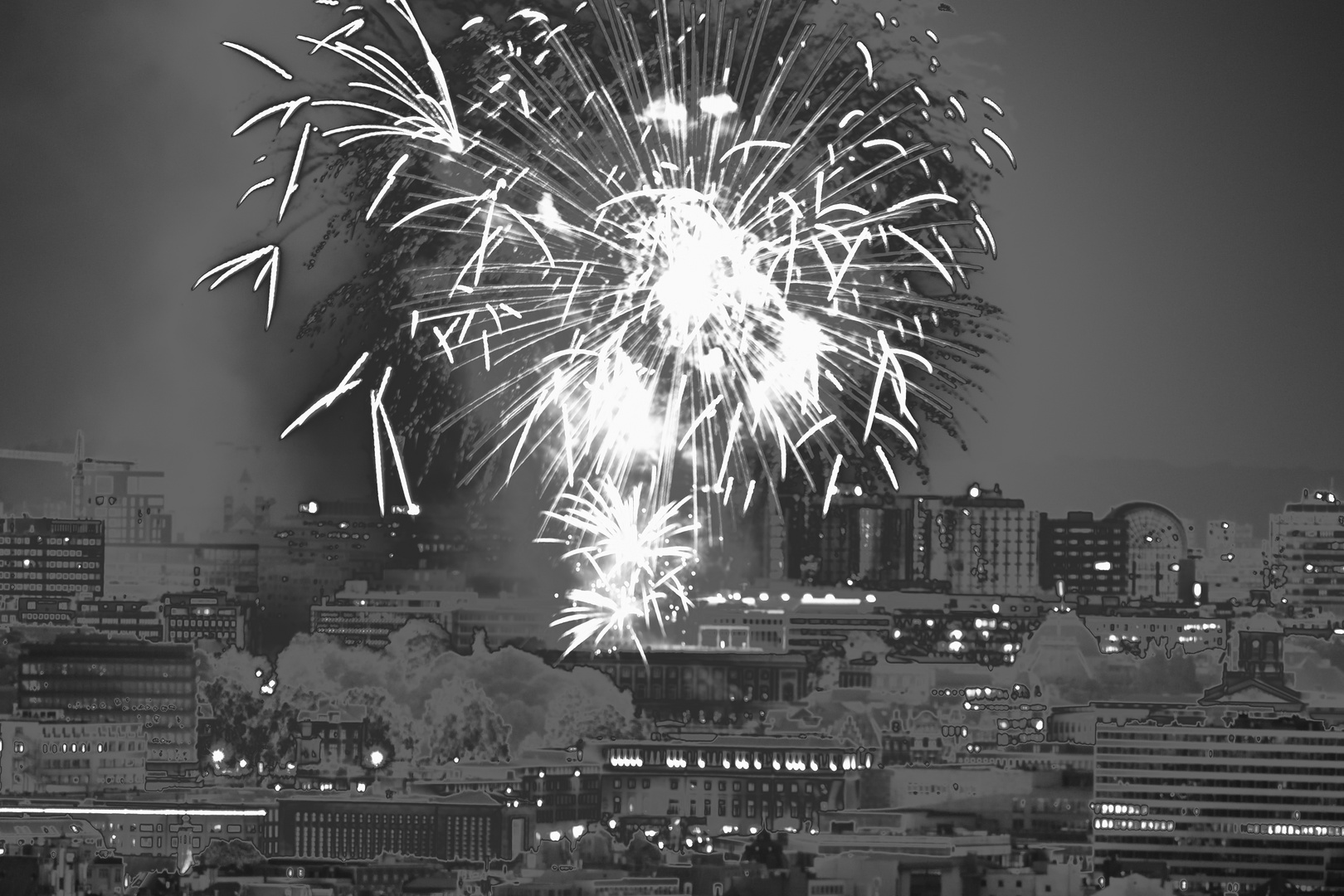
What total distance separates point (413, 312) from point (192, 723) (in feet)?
26.3

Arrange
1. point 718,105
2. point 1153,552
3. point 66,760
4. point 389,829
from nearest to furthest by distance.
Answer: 1. point 718,105
2. point 389,829
3. point 66,760
4. point 1153,552

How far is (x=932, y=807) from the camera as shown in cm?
2584

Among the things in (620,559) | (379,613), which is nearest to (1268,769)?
(620,559)

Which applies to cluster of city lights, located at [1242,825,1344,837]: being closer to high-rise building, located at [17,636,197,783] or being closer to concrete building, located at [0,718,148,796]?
concrete building, located at [0,718,148,796]

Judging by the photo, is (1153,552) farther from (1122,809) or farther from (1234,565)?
(1122,809)

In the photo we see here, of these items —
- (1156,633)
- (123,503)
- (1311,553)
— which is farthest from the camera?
(1156,633)

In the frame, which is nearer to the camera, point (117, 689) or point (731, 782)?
point (731, 782)

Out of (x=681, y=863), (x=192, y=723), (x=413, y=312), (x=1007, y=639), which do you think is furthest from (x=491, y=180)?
(x=1007, y=639)

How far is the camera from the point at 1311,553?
3206 centimetres

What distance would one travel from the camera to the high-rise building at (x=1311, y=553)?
30.8 m

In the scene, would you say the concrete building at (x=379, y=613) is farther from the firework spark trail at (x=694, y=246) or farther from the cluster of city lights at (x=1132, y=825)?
the cluster of city lights at (x=1132, y=825)

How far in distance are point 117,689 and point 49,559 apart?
2826mm

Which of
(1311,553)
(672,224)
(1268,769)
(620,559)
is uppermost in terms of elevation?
(672,224)

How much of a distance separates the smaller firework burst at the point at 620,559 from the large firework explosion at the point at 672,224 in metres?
0.94
